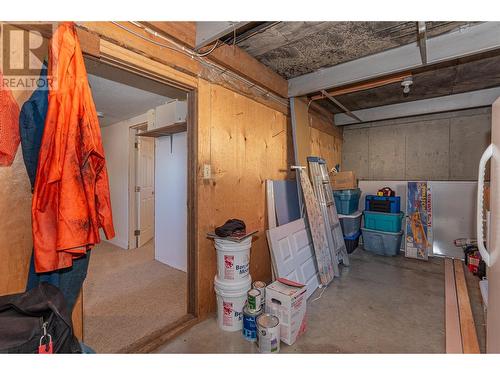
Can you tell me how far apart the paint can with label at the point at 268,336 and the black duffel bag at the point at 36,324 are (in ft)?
→ 3.68

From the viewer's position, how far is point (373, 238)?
3932 mm

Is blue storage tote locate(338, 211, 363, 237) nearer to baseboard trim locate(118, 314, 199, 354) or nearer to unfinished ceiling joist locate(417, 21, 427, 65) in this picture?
unfinished ceiling joist locate(417, 21, 427, 65)

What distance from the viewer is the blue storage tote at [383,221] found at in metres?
3.76

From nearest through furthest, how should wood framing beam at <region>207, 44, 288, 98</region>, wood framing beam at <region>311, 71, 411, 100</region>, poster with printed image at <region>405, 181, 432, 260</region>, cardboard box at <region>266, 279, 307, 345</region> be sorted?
1. cardboard box at <region>266, 279, 307, 345</region>
2. wood framing beam at <region>207, 44, 288, 98</region>
3. wood framing beam at <region>311, 71, 411, 100</region>
4. poster with printed image at <region>405, 181, 432, 260</region>

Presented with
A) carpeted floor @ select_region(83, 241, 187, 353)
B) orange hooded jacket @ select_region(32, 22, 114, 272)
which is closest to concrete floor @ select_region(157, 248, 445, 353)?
carpeted floor @ select_region(83, 241, 187, 353)

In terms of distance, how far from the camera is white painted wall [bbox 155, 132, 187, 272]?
10.5ft

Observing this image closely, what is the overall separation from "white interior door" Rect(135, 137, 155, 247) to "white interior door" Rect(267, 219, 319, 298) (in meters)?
2.86

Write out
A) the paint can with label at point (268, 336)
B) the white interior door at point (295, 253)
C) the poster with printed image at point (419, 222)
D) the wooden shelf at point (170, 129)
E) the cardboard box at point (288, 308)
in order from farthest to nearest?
the poster with printed image at point (419, 222), the wooden shelf at point (170, 129), the white interior door at point (295, 253), the cardboard box at point (288, 308), the paint can with label at point (268, 336)

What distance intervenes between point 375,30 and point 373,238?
118 inches

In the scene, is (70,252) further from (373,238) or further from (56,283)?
(373,238)

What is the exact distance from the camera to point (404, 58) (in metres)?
2.32

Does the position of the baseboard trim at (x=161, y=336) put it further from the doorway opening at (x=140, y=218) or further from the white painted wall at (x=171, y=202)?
the white painted wall at (x=171, y=202)

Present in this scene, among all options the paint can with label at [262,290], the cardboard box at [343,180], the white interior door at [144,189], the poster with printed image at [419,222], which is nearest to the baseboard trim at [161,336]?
the paint can with label at [262,290]
